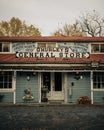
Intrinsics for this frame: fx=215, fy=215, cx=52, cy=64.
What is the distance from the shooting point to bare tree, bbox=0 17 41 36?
138 ft

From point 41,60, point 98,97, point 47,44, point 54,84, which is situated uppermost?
point 47,44

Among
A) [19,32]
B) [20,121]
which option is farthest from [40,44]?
[19,32]

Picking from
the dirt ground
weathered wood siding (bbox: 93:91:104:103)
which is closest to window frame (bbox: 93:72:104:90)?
weathered wood siding (bbox: 93:91:104:103)

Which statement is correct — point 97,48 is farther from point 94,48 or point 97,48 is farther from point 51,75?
point 51,75

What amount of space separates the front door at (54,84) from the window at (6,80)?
2970mm

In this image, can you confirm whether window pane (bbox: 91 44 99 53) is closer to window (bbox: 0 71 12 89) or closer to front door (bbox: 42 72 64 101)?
front door (bbox: 42 72 64 101)

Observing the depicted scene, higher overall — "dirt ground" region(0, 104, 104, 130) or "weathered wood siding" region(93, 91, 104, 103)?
"weathered wood siding" region(93, 91, 104, 103)

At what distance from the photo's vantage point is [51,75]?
19.1m

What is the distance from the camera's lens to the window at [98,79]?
1858 centimetres

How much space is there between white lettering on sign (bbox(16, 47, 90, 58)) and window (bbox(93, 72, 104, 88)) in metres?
1.81

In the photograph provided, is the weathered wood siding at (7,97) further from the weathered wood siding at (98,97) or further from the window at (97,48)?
the window at (97,48)

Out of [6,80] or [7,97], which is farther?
[6,80]

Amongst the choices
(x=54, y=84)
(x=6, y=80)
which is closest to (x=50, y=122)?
(x=54, y=84)

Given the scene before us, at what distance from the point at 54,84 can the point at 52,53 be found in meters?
2.76
